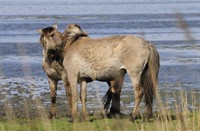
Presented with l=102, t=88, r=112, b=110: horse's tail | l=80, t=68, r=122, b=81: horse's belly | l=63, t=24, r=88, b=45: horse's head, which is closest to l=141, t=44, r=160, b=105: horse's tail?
Result: l=80, t=68, r=122, b=81: horse's belly

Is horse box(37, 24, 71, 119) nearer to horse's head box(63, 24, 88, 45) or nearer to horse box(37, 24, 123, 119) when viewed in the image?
horse box(37, 24, 123, 119)

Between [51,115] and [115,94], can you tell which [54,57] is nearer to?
[51,115]

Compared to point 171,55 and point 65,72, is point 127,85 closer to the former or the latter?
point 65,72

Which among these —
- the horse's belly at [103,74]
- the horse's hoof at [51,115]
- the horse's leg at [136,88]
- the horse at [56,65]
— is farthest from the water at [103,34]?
the horse's leg at [136,88]

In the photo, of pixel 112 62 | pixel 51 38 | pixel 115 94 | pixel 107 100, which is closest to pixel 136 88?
pixel 112 62

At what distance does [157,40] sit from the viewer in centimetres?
2653

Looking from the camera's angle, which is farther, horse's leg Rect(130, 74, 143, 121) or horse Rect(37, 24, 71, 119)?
horse Rect(37, 24, 71, 119)

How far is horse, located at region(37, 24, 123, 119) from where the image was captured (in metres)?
11.2

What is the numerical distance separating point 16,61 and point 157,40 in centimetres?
777

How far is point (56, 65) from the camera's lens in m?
11.5

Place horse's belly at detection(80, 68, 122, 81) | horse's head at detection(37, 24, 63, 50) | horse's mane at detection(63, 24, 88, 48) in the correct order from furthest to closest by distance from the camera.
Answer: horse's mane at detection(63, 24, 88, 48), horse's head at detection(37, 24, 63, 50), horse's belly at detection(80, 68, 122, 81)

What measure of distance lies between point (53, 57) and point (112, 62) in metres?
1.20

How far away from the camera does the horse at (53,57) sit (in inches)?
440

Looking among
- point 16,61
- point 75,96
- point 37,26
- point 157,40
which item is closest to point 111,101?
point 75,96
